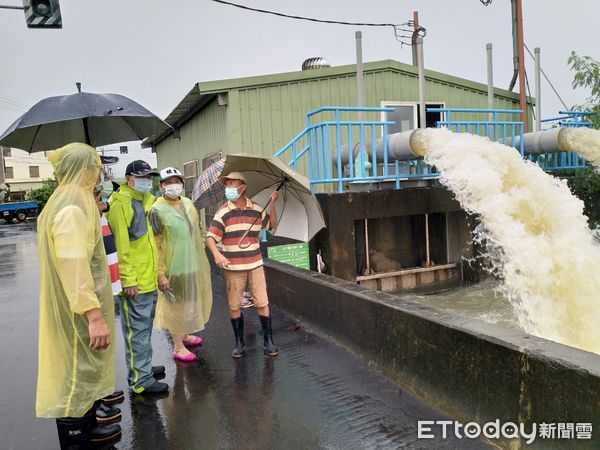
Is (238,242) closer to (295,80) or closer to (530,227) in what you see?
(530,227)

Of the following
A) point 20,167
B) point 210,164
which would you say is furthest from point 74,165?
point 20,167

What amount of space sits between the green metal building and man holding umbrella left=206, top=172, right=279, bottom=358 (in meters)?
5.54

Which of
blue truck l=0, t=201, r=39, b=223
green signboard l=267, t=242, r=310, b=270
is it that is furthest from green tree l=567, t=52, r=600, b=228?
blue truck l=0, t=201, r=39, b=223

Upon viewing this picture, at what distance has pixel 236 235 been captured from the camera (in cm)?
451

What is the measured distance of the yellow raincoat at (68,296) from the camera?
2777 millimetres

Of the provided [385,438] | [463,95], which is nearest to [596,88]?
[463,95]

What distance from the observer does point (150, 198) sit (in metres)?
4.16

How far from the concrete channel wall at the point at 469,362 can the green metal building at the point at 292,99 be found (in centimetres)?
602

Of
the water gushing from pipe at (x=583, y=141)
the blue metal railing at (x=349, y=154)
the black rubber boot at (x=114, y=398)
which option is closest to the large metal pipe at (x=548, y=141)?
the water gushing from pipe at (x=583, y=141)

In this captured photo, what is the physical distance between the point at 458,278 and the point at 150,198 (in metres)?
6.02

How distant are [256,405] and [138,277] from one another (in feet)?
4.54

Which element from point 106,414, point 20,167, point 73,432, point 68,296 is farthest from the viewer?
point 20,167

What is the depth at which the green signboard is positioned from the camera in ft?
21.6

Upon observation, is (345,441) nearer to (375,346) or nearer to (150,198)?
(375,346)
